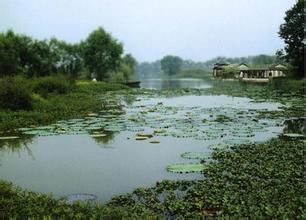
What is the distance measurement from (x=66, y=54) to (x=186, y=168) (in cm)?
5565

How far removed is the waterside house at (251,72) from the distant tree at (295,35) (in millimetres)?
14051

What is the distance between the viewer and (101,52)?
65188 mm

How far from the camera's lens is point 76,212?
5.95 meters

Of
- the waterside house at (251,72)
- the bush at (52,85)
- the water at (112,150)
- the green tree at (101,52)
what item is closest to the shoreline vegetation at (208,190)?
the water at (112,150)

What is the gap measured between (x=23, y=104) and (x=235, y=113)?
10311mm

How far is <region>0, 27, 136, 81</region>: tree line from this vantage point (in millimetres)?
48906

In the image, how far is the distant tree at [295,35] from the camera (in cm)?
4954

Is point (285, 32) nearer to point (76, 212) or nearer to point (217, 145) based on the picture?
point (217, 145)

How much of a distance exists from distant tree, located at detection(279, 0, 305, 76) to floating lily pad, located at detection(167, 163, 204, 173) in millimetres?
42915

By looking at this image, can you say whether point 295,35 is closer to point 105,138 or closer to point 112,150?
point 105,138

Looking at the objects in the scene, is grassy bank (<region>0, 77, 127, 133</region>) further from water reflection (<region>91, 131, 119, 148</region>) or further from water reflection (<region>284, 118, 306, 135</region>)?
water reflection (<region>284, 118, 306, 135</region>)

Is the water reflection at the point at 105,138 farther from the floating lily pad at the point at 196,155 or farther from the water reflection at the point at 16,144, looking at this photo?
the floating lily pad at the point at 196,155

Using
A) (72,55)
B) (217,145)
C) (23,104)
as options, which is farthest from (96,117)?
(72,55)

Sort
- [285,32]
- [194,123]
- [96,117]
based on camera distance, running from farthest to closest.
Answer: [285,32] → [96,117] → [194,123]
